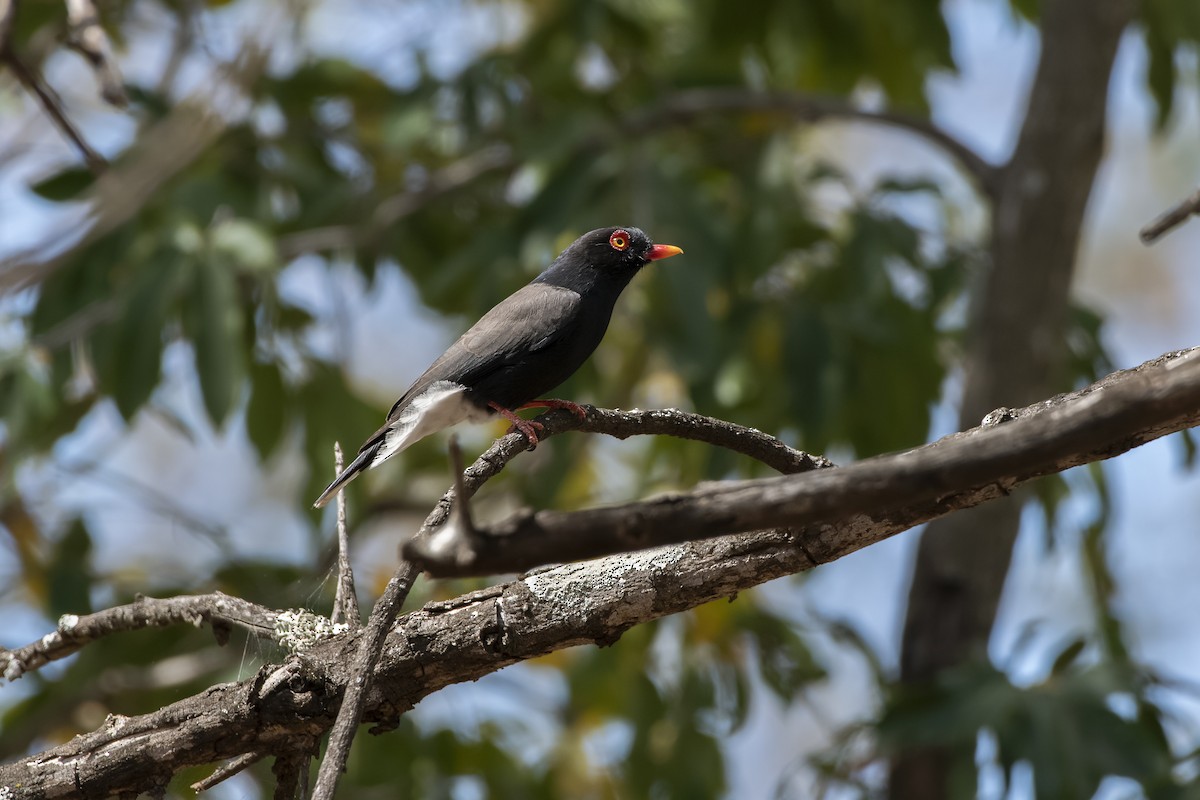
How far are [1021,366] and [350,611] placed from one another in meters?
4.02

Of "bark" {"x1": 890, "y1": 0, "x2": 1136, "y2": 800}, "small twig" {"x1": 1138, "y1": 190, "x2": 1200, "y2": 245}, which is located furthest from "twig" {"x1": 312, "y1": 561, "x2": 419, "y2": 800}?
"bark" {"x1": 890, "y1": 0, "x2": 1136, "y2": 800}

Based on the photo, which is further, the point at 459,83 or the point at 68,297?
the point at 459,83

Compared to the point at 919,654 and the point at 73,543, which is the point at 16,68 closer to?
the point at 73,543

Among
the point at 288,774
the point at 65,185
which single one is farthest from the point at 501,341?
the point at 65,185

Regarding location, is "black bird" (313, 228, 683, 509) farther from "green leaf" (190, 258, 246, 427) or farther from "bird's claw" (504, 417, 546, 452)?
"green leaf" (190, 258, 246, 427)

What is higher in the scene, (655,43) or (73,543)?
(655,43)

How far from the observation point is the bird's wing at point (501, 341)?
392cm

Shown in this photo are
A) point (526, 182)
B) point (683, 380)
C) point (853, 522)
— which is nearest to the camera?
point (853, 522)

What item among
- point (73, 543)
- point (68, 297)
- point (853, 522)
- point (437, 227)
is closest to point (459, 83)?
point (437, 227)

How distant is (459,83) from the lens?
6023mm

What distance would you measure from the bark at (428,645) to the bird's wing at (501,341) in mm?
1335

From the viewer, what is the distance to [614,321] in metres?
6.95

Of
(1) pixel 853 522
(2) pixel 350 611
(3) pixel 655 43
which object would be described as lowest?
(1) pixel 853 522

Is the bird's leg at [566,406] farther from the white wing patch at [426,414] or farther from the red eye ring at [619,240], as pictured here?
the red eye ring at [619,240]
